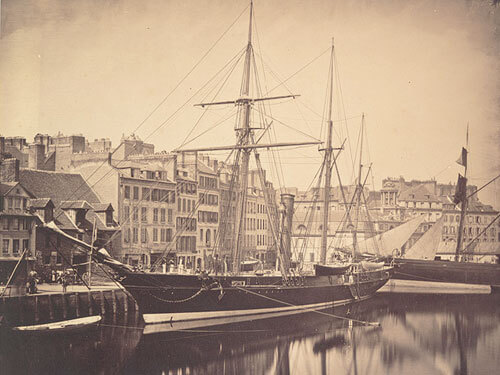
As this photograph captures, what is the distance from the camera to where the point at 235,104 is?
45.6 ft

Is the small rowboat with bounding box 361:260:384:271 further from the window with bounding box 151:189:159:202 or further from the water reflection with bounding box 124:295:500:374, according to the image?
the window with bounding box 151:189:159:202

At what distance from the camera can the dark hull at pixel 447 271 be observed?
1733 cm

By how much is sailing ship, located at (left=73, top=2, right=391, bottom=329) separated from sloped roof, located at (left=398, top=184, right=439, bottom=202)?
2.48 meters

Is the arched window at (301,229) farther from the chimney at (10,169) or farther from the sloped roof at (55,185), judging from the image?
the chimney at (10,169)

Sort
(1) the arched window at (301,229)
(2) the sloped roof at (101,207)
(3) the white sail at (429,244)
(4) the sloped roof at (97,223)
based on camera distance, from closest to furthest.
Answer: (4) the sloped roof at (97,223)
(2) the sloped roof at (101,207)
(3) the white sail at (429,244)
(1) the arched window at (301,229)

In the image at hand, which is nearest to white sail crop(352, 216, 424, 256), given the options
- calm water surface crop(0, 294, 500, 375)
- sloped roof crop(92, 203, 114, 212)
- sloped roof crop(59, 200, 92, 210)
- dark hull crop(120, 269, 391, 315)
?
dark hull crop(120, 269, 391, 315)

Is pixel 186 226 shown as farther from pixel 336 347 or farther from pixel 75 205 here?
pixel 336 347

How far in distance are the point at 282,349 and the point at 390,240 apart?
1068cm

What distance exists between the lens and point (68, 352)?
440 inches

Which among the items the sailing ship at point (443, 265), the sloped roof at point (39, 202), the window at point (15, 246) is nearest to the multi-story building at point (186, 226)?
the sloped roof at point (39, 202)

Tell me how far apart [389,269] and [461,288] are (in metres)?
2.63

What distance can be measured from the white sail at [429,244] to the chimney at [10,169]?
1227 cm

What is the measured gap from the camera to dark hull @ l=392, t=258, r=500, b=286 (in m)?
17.3

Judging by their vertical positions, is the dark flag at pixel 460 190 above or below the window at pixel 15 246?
above
